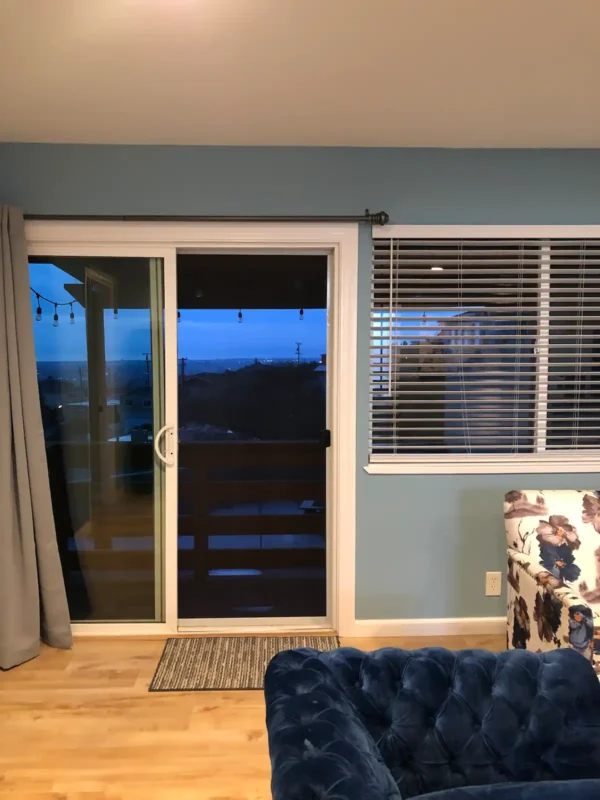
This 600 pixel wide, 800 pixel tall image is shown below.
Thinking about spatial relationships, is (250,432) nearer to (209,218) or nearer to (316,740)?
(209,218)

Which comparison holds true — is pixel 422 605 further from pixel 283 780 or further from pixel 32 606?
pixel 283 780

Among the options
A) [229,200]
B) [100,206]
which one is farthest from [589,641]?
[100,206]

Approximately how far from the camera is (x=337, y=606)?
3.08m

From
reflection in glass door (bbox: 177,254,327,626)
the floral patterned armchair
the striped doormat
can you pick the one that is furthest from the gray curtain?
the floral patterned armchair

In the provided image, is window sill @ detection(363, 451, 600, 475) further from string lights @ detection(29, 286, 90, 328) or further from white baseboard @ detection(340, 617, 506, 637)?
string lights @ detection(29, 286, 90, 328)

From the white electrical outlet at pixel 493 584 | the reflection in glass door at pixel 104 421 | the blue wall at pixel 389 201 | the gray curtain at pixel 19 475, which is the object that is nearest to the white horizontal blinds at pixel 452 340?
the blue wall at pixel 389 201

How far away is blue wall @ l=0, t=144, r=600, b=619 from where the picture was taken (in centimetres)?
288

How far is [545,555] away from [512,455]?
2.34ft

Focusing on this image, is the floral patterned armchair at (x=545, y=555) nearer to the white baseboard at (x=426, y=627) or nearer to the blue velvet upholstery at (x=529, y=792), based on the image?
the white baseboard at (x=426, y=627)

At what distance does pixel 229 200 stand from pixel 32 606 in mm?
2199

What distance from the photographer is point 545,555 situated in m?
2.44

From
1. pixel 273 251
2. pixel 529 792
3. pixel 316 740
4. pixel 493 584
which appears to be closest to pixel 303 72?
pixel 273 251

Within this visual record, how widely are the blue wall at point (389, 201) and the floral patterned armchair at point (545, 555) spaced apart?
51cm

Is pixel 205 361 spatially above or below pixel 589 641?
above
